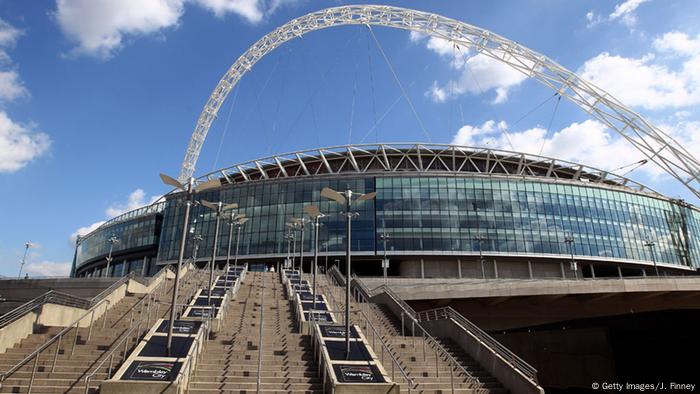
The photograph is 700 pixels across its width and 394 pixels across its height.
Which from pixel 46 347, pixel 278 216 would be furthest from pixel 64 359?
pixel 278 216

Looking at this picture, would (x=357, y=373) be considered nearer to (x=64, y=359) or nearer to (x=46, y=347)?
(x=64, y=359)

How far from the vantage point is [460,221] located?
66.2 metres

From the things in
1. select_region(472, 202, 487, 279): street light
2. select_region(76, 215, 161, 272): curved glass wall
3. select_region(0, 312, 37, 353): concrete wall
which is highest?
select_region(76, 215, 161, 272): curved glass wall

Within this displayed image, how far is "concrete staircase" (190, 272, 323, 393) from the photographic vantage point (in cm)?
1475

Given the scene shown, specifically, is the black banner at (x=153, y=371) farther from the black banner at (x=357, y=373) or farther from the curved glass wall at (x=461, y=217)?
the curved glass wall at (x=461, y=217)

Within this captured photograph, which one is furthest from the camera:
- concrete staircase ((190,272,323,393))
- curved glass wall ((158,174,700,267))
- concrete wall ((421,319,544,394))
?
curved glass wall ((158,174,700,267))

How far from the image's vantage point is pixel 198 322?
19016 mm

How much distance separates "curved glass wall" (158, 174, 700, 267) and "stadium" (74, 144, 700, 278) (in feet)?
0.53

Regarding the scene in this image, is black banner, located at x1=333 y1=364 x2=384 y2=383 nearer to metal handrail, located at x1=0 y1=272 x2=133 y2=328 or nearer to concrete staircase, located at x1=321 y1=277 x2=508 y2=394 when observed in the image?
concrete staircase, located at x1=321 y1=277 x2=508 y2=394

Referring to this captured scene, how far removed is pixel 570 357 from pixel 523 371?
3076 cm

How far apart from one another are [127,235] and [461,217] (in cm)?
6599

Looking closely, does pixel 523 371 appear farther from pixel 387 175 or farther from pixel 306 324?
Answer: pixel 387 175

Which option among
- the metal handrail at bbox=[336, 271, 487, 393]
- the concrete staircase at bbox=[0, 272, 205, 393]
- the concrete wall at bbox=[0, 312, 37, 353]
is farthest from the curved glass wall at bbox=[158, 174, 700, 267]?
the concrete wall at bbox=[0, 312, 37, 353]

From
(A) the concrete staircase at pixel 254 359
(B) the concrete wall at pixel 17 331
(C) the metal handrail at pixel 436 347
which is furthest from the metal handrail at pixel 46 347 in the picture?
(C) the metal handrail at pixel 436 347
